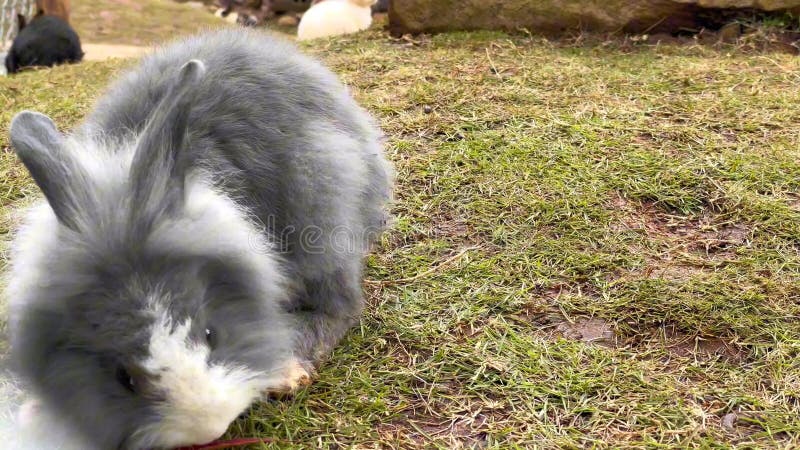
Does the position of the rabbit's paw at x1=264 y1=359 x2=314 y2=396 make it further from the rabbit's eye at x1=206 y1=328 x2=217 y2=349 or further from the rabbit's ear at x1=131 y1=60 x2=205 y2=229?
the rabbit's ear at x1=131 y1=60 x2=205 y2=229

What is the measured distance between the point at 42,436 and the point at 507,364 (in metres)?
1.22

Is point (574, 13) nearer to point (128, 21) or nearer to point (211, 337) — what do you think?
point (211, 337)

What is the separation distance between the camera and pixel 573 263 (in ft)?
8.24

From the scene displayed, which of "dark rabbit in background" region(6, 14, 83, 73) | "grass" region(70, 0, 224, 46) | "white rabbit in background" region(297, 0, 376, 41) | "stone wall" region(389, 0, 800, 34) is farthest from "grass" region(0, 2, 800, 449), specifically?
"grass" region(70, 0, 224, 46)

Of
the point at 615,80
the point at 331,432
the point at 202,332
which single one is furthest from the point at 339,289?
the point at 615,80

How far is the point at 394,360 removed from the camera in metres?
2.14

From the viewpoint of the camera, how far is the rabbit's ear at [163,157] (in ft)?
5.18

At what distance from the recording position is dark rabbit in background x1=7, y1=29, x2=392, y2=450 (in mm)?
1479

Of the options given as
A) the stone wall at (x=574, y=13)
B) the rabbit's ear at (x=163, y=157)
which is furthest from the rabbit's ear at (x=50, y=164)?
the stone wall at (x=574, y=13)

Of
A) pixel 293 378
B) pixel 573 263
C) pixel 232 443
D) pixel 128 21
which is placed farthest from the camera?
pixel 128 21

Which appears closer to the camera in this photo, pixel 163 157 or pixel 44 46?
pixel 163 157

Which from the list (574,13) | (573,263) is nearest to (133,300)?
(573,263)

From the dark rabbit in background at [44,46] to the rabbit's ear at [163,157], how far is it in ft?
16.5

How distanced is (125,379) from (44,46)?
556 centimetres
